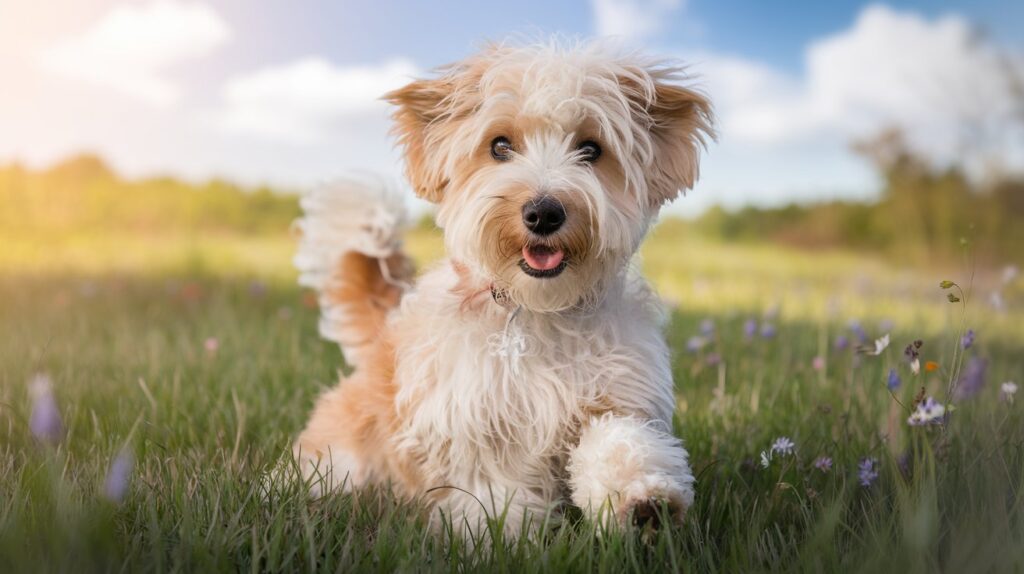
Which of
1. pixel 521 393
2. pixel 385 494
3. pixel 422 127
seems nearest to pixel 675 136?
pixel 422 127

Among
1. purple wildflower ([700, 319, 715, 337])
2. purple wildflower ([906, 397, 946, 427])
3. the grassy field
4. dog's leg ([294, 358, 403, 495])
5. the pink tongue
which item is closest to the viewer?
the grassy field

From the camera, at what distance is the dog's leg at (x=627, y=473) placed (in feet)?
9.98

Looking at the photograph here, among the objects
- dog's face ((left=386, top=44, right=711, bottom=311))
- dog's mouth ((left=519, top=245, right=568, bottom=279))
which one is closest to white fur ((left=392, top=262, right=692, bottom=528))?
dog's face ((left=386, top=44, right=711, bottom=311))

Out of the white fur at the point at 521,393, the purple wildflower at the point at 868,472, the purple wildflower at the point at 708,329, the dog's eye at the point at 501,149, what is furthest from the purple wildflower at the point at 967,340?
the purple wildflower at the point at 708,329

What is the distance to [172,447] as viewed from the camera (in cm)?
414

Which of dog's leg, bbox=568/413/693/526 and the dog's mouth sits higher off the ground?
the dog's mouth

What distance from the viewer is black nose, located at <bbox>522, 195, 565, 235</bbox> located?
3.23 m

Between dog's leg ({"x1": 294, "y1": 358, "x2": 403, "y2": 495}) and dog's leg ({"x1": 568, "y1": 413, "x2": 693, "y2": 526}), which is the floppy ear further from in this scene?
dog's leg ({"x1": 294, "y1": 358, "x2": 403, "y2": 495})

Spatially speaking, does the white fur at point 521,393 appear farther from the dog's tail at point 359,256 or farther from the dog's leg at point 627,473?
the dog's tail at point 359,256

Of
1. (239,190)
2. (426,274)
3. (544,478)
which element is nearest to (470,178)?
(426,274)

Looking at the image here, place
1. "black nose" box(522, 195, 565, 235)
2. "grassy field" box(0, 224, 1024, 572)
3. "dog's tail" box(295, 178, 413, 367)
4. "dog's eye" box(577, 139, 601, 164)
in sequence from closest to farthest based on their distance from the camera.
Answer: "grassy field" box(0, 224, 1024, 572) → "black nose" box(522, 195, 565, 235) → "dog's eye" box(577, 139, 601, 164) → "dog's tail" box(295, 178, 413, 367)

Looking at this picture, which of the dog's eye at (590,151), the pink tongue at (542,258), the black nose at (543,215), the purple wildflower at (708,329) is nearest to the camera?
the black nose at (543,215)

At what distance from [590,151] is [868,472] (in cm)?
169

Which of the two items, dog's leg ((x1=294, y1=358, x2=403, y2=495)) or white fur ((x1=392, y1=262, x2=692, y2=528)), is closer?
white fur ((x1=392, y1=262, x2=692, y2=528))
